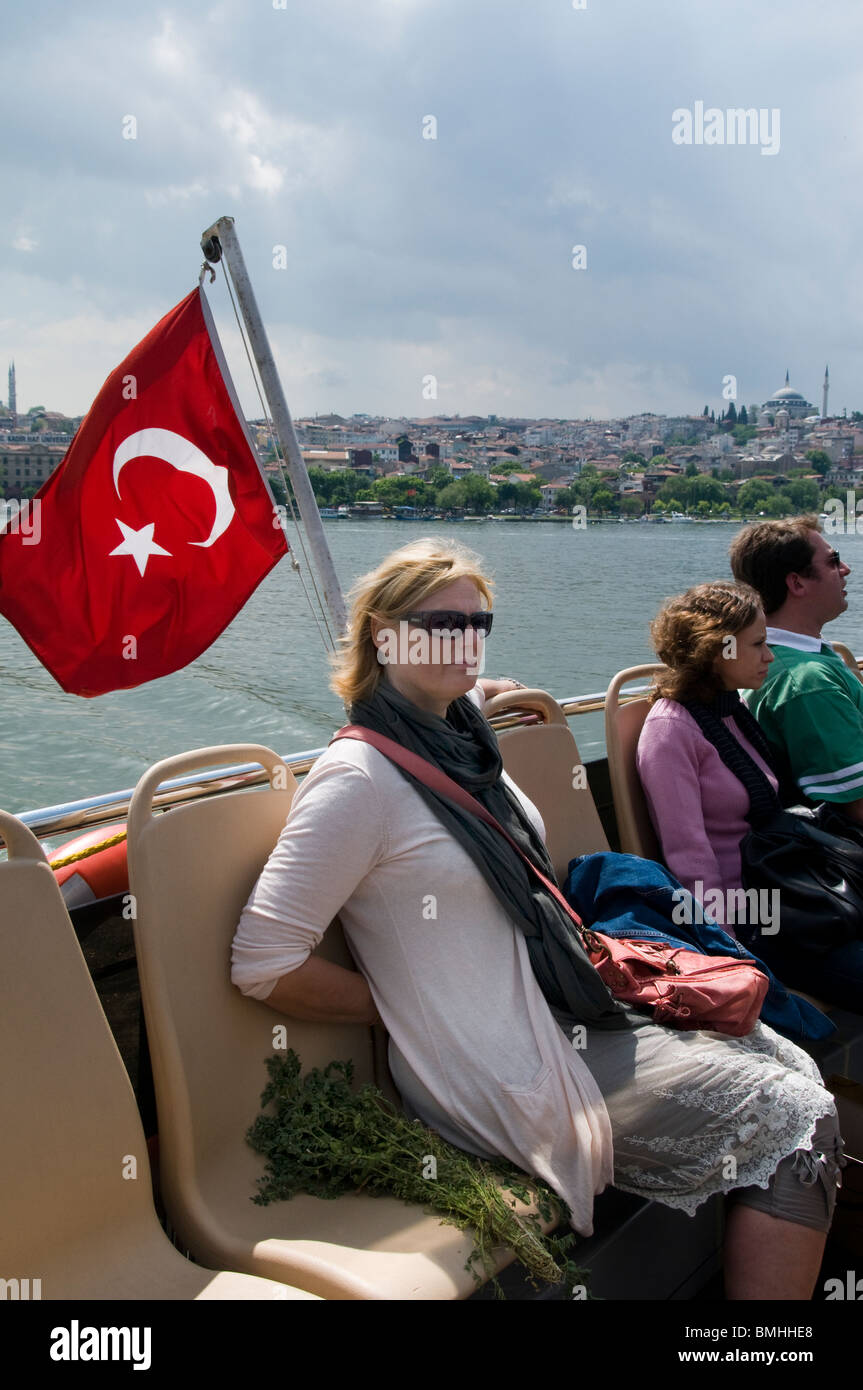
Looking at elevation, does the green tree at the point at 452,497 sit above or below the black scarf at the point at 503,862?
above

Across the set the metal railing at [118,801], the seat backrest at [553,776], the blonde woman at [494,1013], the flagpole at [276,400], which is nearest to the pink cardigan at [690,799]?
the seat backrest at [553,776]

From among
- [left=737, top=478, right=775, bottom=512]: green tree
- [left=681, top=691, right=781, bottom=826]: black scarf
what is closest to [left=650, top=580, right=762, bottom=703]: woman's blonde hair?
[left=681, top=691, right=781, bottom=826]: black scarf

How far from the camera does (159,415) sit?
142 inches

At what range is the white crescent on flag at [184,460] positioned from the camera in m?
3.51

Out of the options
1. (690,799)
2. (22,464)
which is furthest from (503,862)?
(22,464)

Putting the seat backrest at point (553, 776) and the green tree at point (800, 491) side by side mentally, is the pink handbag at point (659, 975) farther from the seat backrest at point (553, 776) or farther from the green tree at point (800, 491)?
the green tree at point (800, 491)

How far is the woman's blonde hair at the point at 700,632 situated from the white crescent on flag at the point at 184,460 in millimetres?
1538

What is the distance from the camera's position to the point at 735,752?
2740 mm

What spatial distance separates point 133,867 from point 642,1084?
87 centimetres

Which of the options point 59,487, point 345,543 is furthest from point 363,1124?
point 345,543

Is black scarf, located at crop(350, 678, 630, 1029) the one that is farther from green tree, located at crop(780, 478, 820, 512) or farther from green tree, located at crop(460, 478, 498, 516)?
green tree, located at crop(460, 478, 498, 516)

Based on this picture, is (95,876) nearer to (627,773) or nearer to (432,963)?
(432,963)

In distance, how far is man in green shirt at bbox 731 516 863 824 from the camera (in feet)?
9.37
